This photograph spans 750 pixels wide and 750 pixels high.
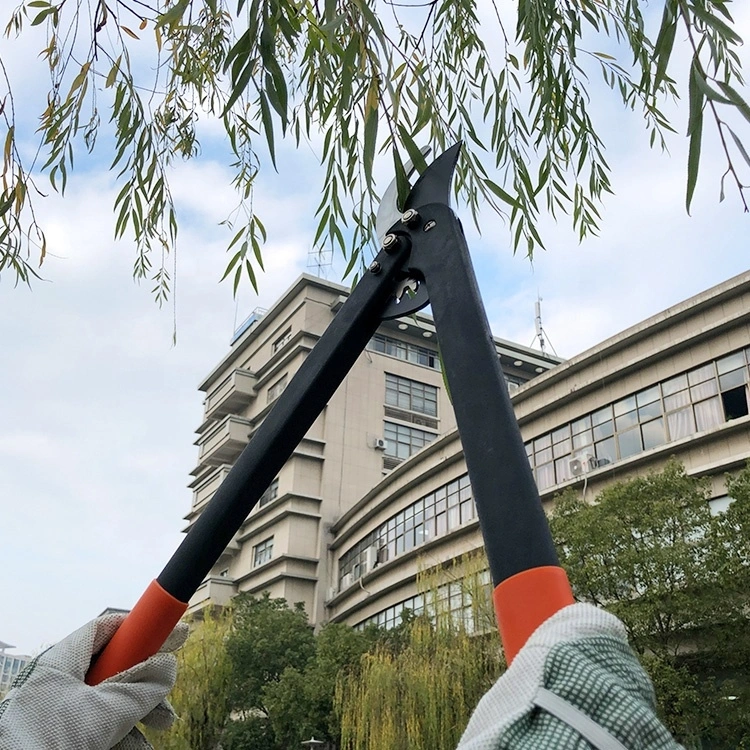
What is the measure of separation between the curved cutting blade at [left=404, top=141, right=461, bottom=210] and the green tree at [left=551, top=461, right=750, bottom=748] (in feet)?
34.7

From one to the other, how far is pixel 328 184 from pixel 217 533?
1452mm

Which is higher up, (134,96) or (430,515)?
(430,515)

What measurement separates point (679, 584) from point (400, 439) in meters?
23.2

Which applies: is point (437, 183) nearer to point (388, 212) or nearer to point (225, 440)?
point (388, 212)

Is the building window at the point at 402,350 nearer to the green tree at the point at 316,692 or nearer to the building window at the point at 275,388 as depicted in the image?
the building window at the point at 275,388

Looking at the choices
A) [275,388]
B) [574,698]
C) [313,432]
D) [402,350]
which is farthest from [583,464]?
[275,388]

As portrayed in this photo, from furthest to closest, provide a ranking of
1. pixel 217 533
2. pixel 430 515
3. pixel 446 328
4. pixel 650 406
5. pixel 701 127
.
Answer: pixel 430 515 → pixel 650 406 → pixel 701 127 → pixel 217 533 → pixel 446 328

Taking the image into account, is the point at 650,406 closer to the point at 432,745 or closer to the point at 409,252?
the point at 432,745

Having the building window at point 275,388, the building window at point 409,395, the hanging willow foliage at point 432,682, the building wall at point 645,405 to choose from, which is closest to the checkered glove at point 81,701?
the hanging willow foliage at point 432,682

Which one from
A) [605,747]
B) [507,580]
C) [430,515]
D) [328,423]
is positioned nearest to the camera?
[605,747]

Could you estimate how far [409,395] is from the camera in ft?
114

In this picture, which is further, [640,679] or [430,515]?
[430,515]

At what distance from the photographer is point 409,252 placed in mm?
1155

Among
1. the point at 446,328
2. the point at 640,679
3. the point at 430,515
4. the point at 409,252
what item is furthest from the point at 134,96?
the point at 430,515
